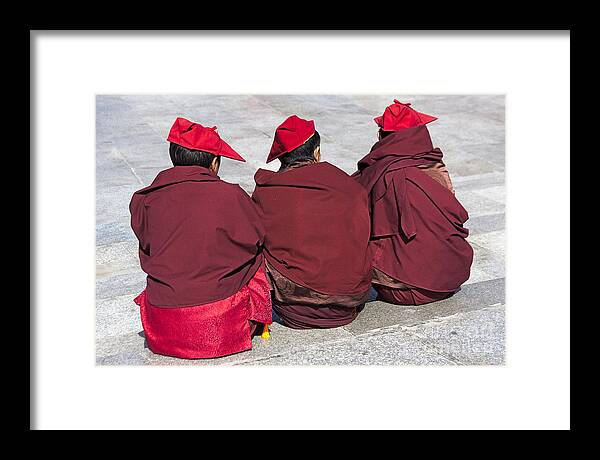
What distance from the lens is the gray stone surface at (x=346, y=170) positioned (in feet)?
14.6

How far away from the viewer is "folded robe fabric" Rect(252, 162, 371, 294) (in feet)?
14.5

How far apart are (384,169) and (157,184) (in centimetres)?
122

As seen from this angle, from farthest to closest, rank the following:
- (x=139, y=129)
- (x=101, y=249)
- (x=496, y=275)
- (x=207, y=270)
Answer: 1. (x=139, y=129)
2. (x=101, y=249)
3. (x=496, y=275)
4. (x=207, y=270)

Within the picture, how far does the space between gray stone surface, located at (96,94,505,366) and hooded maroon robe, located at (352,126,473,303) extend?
243mm

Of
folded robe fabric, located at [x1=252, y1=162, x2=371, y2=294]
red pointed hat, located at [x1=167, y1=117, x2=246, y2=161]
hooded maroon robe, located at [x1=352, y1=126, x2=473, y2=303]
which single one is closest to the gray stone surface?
hooded maroon robe, located at [x1=352, y1=126, x2=473, y2=303]

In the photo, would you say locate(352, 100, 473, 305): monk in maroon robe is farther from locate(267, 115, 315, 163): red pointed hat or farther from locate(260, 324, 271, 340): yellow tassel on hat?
locate(260, 324, 271, 340): yellow tassel on hat

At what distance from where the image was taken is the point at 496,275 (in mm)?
5543

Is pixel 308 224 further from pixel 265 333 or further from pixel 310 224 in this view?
pixel 265 333

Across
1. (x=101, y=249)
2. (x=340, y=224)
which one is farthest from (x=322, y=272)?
(x=101, y=249)

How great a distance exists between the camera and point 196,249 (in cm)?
415

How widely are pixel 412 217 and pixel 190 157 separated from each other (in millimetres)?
1209

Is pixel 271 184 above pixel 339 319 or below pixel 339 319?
above

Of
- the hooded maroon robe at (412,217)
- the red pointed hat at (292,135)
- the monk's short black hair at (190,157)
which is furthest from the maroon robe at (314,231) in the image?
the monk's short black hair at (190,157)
